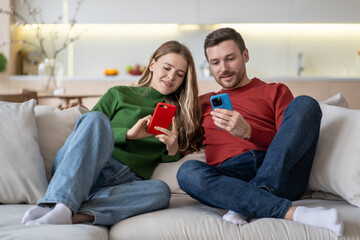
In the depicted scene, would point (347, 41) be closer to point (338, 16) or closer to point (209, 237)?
point (338, 16)

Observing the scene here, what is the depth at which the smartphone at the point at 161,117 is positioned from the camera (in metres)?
1.84

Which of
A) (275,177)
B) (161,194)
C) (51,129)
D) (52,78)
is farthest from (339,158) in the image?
(52,78)

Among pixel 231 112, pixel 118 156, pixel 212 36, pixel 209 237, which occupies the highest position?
pixel 212 36

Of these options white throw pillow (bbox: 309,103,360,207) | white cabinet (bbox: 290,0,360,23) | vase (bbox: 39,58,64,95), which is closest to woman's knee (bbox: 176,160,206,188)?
white throw pillow (bbox: 309,103,360,207)

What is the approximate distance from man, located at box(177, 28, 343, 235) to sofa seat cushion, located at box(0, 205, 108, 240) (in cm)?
43

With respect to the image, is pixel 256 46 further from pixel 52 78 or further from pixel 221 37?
pixel 221 37

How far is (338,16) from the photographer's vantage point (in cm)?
565

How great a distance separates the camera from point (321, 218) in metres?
1.42

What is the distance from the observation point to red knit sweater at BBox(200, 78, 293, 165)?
1.89 metres

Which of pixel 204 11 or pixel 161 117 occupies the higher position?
pixel 204 11

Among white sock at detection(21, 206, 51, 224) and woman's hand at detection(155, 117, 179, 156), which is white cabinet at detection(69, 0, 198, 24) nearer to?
woman's hand at detection(155, 117, 179, 156)

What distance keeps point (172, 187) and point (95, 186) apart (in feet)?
1.25

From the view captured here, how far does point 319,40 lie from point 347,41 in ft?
1.26

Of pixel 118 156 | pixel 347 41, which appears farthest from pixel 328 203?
pixel 347 41
